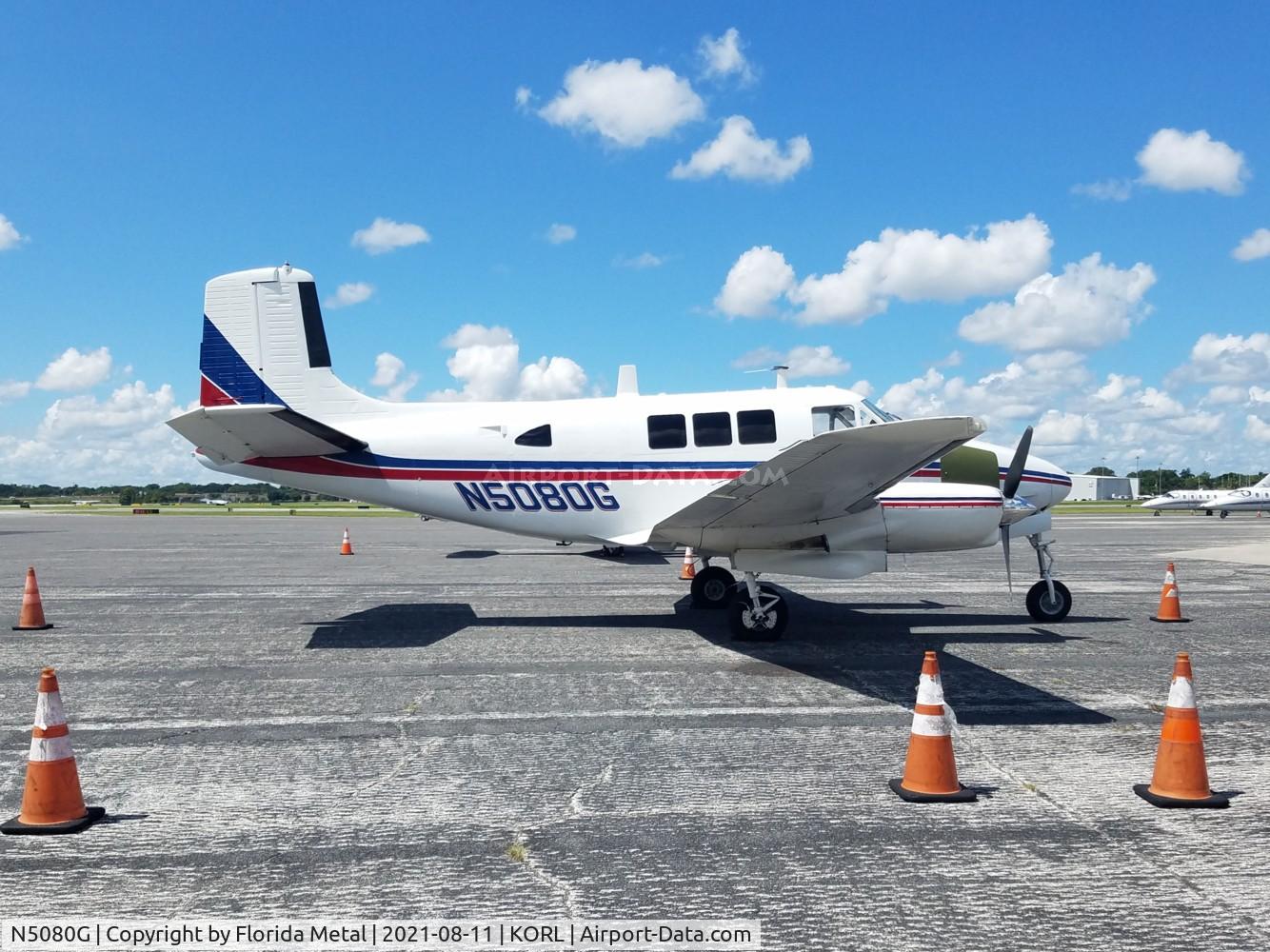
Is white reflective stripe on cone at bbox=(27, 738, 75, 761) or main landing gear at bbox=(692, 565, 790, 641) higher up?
white reflective stripe on cone at bbox=(27, 738, 75, 761)

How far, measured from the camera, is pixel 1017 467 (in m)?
10.6

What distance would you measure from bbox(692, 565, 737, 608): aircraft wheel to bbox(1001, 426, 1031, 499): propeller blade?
14.0 ft

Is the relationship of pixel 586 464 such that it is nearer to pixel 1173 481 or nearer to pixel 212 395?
pixel 212 395

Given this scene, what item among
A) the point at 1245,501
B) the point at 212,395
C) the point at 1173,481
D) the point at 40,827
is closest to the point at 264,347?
the point at 212,395

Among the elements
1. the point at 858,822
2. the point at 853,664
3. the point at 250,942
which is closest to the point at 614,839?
the point at 858,822

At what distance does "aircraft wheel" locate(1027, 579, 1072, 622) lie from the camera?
1175 cm

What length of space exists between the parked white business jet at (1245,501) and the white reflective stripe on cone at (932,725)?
69.5m

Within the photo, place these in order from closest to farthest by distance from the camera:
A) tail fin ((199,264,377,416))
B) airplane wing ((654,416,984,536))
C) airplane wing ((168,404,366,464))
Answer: airplane wing ((654,416,984,536))
airplane wing ((168,404,366,464))
tail fin ((199,264,377,416))

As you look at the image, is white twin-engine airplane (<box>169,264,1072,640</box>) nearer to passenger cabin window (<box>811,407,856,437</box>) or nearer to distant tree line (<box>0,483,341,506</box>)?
passenger cabin window (<box>811,407,856,437</box>)

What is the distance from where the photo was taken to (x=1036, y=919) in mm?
3734

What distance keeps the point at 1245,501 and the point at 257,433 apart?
71.9m

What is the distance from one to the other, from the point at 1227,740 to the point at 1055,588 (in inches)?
225

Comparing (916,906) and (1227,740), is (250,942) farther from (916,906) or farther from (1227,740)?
(1227,740)
